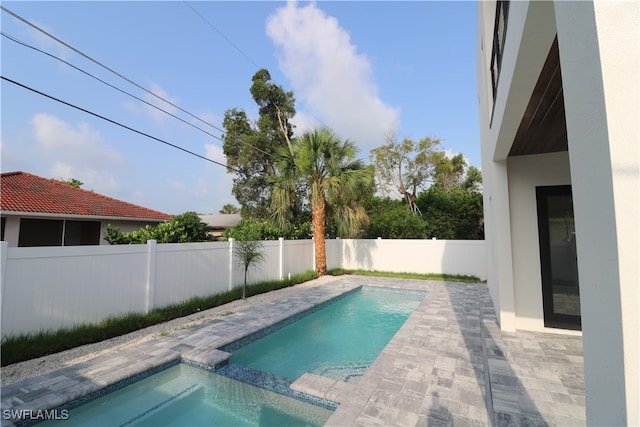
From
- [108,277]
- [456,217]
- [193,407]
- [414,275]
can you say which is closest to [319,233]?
[414,275]

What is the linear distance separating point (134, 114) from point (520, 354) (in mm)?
9947

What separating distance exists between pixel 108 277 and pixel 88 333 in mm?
979

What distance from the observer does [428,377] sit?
138 inches

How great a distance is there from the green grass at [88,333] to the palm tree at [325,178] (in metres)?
4.83

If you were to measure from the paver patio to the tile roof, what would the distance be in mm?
8637

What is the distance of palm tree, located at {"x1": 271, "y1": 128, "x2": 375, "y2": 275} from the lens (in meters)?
10.7

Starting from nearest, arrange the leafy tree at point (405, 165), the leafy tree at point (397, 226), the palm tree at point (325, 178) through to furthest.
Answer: the palm tree at point (325, 178) → the leafy tree at point (397, 226) → the leafy tree at point (405, 165)

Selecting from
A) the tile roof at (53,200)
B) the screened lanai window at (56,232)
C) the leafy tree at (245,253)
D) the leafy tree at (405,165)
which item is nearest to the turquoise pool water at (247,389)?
the leafy tree at (245,253)

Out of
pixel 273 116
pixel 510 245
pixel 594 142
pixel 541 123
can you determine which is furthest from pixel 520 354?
pixel 273 116

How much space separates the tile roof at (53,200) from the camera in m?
9.58

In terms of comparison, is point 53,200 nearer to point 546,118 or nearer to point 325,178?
point 325,178

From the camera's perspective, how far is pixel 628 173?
2.50 ft

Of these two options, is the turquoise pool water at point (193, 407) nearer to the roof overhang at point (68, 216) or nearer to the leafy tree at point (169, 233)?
the leafy tree at point (169, 233)

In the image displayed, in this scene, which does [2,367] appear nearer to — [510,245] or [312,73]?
[510,245]
